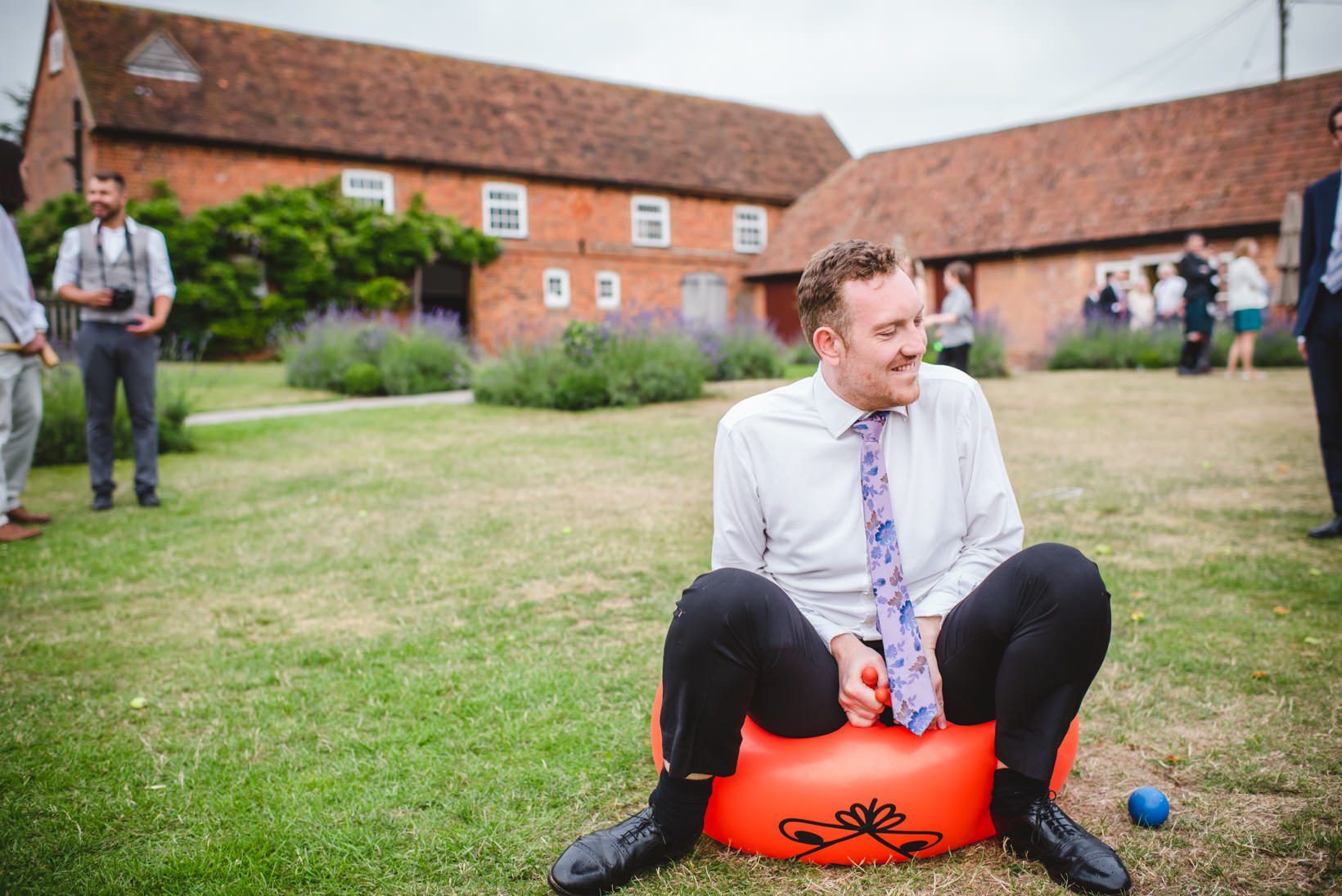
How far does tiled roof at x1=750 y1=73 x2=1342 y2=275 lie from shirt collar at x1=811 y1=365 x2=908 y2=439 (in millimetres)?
20855

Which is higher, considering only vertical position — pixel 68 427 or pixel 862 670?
pixel 68 427

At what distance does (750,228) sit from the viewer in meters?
30.5

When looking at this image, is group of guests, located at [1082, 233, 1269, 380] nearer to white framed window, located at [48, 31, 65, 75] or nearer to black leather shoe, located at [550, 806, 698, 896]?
black leather shoe, located at [550, 806, 698, 896]

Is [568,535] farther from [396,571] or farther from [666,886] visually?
[666,886]

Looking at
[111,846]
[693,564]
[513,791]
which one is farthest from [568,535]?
[111,846]

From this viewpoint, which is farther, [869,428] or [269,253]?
[269,253]

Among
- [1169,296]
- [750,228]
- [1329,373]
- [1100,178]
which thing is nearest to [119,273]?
[1329,373]

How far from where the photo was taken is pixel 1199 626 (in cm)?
361

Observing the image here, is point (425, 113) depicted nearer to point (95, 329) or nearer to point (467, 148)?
point (467, 148)

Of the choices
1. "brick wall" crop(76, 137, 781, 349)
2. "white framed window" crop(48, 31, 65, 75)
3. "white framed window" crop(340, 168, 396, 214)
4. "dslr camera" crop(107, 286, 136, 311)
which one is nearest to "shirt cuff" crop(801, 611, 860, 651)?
"dslr camera" crop(107, 286, 136, 311)

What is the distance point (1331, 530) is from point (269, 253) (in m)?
22.0

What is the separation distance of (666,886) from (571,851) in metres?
0.24

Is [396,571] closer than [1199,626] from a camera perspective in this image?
No

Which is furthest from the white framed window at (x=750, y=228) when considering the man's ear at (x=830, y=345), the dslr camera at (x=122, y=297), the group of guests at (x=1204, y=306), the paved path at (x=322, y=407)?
the man's ear at (x=830, y=345)
